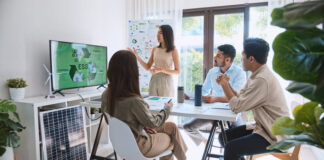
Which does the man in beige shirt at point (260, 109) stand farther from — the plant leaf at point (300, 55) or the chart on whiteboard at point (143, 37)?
the chart on whiteboard at point (143, 37)

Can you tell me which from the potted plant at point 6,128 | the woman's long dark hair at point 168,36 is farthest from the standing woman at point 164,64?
the potted plant at point 6,128

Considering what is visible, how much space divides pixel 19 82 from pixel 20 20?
68 centimetres

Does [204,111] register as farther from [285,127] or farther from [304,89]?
[304,89]

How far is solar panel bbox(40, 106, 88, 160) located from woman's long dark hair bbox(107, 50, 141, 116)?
1162 mm

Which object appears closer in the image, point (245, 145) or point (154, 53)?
point (245, 145)

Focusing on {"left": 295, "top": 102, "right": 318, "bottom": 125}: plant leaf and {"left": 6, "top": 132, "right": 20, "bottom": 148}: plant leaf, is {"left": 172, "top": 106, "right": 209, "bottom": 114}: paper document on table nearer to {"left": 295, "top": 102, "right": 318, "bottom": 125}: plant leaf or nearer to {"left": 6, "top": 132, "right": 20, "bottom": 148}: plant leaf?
{"left": 295, "top": 102, "right": 318, "bottom": 125}: plant leaf

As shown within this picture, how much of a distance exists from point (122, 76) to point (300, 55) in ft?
3.64

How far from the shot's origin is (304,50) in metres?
0.59

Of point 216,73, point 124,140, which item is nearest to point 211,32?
point 216,73

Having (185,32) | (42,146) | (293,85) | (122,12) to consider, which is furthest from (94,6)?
(293,85)

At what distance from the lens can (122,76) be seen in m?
1.52

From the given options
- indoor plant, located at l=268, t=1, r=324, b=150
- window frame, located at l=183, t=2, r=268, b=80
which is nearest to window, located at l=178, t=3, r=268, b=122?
window frame, located at l=183, t=2, r=268, b=80

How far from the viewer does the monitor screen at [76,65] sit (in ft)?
8.52

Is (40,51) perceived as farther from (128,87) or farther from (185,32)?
(185,32)
